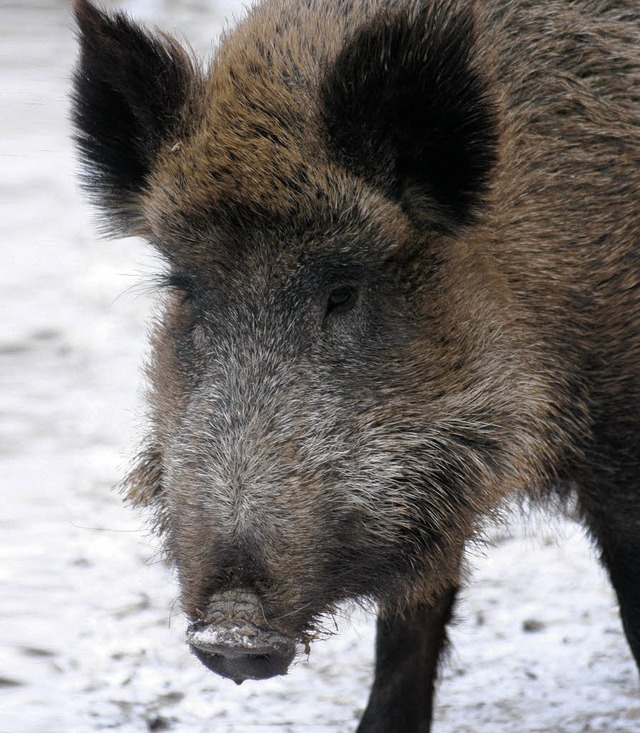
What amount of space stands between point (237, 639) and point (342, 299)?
3.97 ft

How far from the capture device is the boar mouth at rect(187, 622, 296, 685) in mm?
3393

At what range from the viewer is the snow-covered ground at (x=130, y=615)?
555 cm

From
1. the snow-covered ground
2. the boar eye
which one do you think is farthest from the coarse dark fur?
the snow-covered ground

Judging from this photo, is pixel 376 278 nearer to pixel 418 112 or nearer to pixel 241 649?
pixel 418 112

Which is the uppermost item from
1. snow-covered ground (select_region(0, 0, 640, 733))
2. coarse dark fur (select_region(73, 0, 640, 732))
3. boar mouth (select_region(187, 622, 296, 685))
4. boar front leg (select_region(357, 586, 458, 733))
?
coarse dark fur (select_region(73, 0, 640, 732))

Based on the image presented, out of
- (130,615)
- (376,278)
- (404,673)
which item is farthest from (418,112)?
(130,615)

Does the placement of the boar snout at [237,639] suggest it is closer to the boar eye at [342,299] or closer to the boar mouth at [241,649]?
the boar mouth at [241,649]

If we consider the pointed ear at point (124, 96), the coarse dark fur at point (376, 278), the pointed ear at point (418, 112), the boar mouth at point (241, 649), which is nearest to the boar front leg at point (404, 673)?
the coarse dark fur at point (376, 278)

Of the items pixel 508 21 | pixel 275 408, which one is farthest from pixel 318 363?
pixel 508 21

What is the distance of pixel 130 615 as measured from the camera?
6422 millimetres

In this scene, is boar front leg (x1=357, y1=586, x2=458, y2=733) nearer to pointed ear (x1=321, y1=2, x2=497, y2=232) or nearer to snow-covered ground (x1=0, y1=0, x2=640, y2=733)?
snow-covered ground (x1=0, y1=0, x2=640, y2=733)

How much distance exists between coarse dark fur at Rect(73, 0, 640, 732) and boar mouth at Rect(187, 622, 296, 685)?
0.24 ft

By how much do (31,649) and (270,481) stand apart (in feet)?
8.90

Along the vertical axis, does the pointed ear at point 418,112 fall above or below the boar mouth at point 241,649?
above
